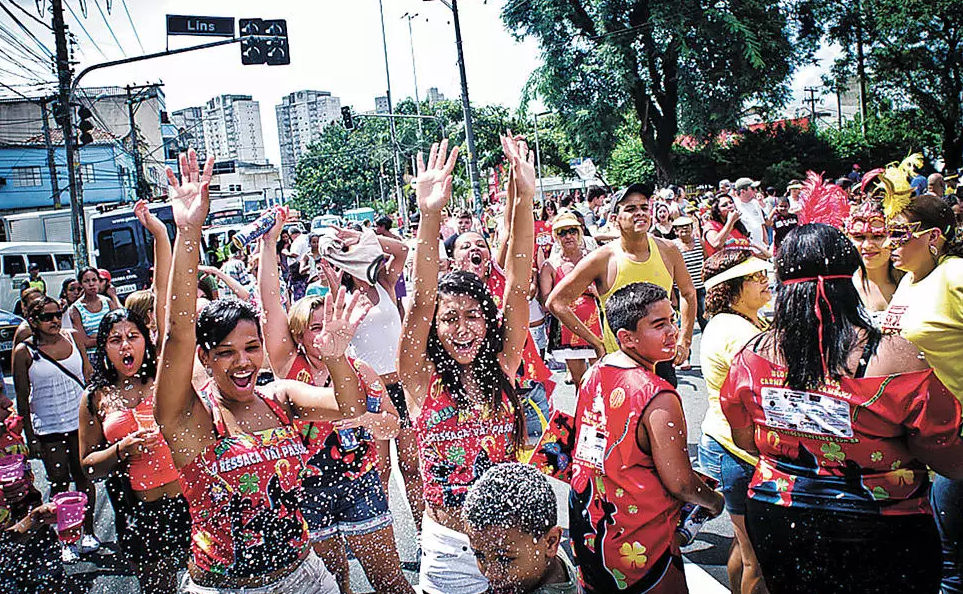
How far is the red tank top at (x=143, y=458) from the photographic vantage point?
366cm

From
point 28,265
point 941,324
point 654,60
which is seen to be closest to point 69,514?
point 941,324

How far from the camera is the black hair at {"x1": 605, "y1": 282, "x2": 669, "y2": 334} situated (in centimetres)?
288

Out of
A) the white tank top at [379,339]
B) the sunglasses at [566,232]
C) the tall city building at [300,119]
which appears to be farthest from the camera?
the tall city building at [300,119]

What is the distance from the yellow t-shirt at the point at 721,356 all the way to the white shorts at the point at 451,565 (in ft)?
4.00

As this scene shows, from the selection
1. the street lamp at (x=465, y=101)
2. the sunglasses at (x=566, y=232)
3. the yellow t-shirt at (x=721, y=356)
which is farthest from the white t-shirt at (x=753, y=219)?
the street lamp at (x=465, y=101)

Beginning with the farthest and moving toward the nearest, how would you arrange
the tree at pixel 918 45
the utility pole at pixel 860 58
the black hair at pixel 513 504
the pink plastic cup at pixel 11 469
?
the utility pole at pixel 860 58
the tree at pixel 918 45
the pink plastic cup at pixel 11 469
the black hair at pixel 513 504

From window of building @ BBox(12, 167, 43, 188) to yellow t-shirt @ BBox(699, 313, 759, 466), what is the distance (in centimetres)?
4565

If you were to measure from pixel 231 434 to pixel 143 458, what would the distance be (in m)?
1.10

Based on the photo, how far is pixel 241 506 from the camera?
274cm

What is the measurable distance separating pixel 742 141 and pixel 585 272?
30.3 m

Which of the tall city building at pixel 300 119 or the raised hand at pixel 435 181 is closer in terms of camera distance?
the raised hand at pixel 435 181

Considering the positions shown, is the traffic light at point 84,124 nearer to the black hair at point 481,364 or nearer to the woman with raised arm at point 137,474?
the woman with raised arm at point 137,474

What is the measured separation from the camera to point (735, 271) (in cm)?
354

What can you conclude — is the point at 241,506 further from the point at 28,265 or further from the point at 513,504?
the point at 28,265
